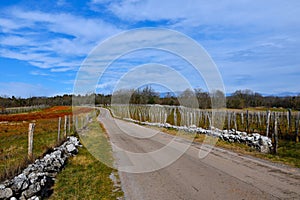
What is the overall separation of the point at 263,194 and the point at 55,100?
12278cm

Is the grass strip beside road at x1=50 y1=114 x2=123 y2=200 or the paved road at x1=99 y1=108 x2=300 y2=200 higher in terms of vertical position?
the paved road at x1=99 y1=108 x2=300 y2=200

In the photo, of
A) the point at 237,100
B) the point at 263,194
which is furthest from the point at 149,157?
the point at 237,100

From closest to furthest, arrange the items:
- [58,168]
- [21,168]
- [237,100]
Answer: [21,168] < [58,168] < [237,100]

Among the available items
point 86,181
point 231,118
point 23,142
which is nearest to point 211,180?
point 86,181

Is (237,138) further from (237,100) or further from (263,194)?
(237,100)

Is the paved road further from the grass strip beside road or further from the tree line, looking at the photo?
the tree line

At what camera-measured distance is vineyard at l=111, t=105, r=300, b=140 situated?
18.6 metres

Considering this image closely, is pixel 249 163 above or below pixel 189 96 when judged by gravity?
below

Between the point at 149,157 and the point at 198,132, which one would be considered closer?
the point at 149,157

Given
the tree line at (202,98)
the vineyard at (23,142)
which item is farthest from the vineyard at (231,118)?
the vineyard at (23,142)

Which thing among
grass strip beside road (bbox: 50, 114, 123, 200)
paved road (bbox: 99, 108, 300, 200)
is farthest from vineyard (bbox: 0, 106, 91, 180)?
paved road (bbox: 99, 108, 300, 200)

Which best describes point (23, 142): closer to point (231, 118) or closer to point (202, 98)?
point (231, 118)

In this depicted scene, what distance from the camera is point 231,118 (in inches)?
1069

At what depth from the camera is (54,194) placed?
23.2ft
